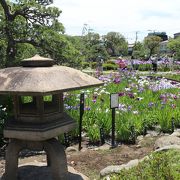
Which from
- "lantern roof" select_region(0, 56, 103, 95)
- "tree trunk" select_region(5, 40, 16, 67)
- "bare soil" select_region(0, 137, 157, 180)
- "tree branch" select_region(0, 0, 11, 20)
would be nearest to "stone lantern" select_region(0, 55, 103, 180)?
"lantern roof" select_region(0, 56, 103, 95)

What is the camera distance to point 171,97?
31.6 ft

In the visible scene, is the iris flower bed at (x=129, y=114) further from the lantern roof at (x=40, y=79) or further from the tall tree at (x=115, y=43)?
the tall tree at (x=115, y=43)

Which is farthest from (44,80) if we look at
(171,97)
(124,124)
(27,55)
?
(171,97)

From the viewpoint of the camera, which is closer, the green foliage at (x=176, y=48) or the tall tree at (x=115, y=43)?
the green foliage at (x=176, y=48)

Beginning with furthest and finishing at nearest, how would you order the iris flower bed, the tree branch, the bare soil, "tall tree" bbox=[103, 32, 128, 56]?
1. "tall tree" bbox=[103, 32, 128, 56]
2. the tree branch
3. the iris flower bed
4. the bare soil

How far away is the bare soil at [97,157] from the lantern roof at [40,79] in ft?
5.93

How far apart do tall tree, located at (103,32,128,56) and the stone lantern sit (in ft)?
202

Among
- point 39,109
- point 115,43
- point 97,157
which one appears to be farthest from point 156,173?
point 115,43

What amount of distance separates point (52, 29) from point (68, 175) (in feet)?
13.5

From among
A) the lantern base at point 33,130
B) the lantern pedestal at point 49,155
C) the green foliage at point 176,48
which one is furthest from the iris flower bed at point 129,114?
the green foliage at point 176,48

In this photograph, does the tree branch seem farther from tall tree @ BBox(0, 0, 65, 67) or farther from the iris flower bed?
the iris flower bed

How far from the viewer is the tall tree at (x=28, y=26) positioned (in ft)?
24.7

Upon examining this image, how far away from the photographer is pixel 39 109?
3.99 meters

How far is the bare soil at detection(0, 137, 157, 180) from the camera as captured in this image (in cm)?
550
